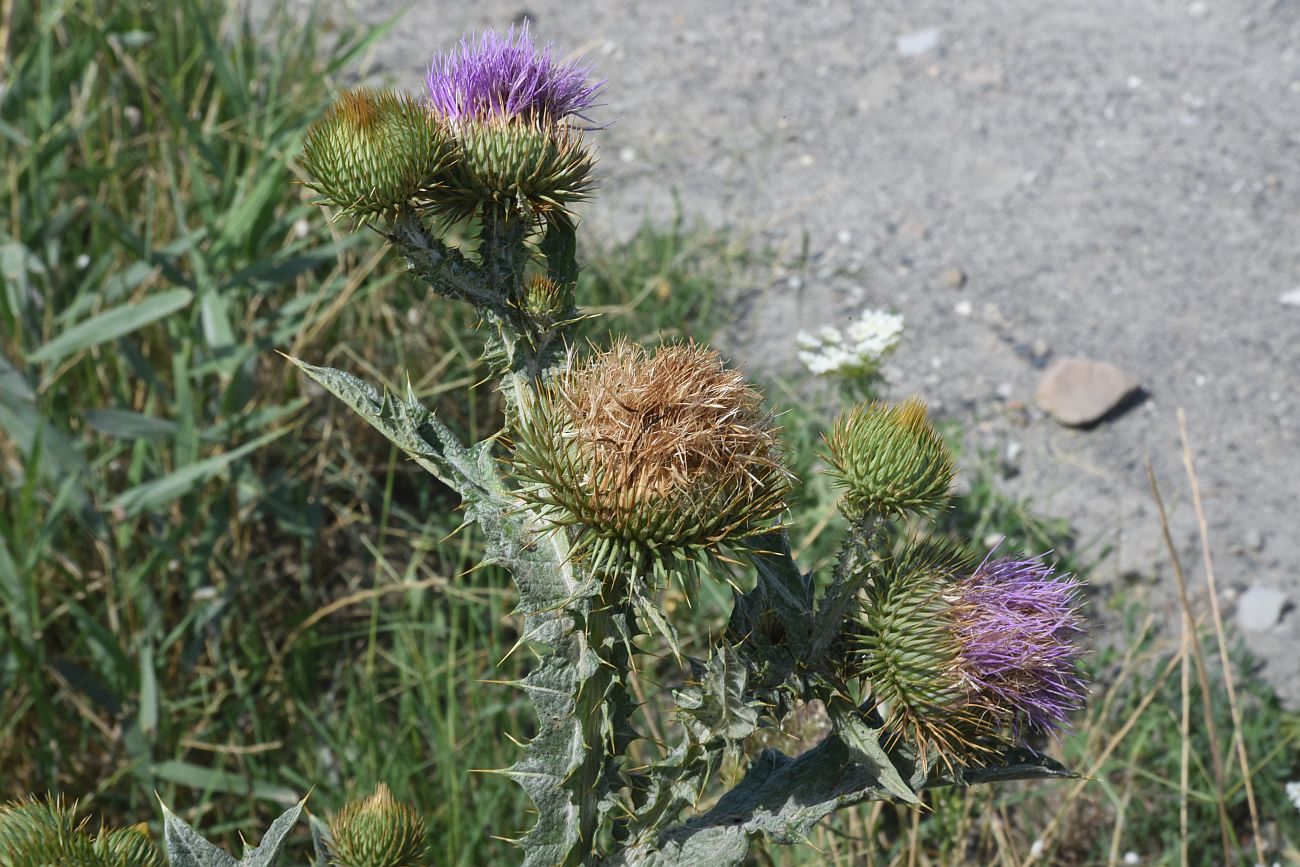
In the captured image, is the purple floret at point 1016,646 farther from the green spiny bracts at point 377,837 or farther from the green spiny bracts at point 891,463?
the green spiny bracts at point 377,837

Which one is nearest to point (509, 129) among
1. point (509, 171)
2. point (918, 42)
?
point (509, 171)

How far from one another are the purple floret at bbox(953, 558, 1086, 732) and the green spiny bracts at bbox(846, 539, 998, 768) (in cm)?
3

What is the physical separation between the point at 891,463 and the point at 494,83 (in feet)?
3.34

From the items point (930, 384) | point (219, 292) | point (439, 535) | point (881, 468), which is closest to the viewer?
point (881, 468)

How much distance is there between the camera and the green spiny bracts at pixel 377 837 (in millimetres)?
2068

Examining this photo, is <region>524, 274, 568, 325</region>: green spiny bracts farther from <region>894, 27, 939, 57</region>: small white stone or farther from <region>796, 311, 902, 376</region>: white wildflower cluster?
<region>894, 27, 939, 57</region>: small white stone

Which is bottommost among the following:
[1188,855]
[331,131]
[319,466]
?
[1188,855]

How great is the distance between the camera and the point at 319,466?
411 centimetres

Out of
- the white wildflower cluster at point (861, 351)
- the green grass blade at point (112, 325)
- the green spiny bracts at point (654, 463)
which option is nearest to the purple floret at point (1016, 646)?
the green spiny bracts at point (654, 463)

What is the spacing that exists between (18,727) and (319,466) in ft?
3.90

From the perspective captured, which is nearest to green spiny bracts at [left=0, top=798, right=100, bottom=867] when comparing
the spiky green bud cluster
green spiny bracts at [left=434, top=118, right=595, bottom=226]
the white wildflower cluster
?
the spiky green bud cluster

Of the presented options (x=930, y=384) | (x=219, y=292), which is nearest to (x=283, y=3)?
(x=219, y=292)

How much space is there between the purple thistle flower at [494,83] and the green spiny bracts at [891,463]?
84 cm

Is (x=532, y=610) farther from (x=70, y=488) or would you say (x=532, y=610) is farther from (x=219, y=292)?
(x=219, y=292)
